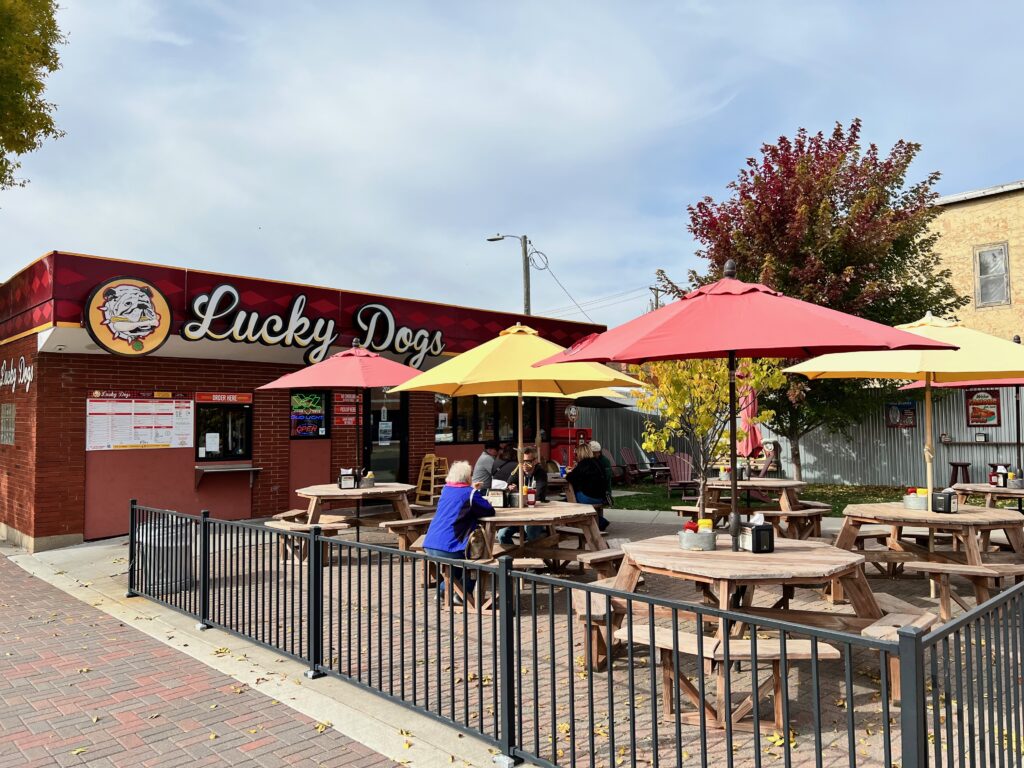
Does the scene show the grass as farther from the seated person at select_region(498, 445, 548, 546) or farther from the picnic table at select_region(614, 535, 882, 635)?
the picnic table at select_region(614, 535, 882, 635)

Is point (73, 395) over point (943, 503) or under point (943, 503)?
over

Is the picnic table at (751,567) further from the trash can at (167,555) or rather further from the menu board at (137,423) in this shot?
the menu board at (137,423)

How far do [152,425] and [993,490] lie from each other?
1194 centimetres

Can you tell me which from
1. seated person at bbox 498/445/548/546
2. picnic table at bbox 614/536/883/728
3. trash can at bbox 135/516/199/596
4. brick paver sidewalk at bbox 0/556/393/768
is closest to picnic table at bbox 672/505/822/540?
seated person at bbox 498/445/548/546

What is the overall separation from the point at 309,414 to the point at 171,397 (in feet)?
8.37

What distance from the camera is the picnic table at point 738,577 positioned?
4.07 m

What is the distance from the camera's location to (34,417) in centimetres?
1037

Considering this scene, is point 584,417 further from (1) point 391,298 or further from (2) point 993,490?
(2) point 993,490

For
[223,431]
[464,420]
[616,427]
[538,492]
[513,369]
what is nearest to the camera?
[513,369]

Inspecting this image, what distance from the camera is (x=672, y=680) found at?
4.38 metres

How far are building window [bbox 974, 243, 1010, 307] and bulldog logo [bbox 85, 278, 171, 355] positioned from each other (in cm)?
1945

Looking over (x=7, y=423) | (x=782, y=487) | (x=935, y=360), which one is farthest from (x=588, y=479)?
(x=7, y=423)

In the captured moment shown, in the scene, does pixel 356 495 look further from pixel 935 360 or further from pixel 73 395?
pixel 935 360

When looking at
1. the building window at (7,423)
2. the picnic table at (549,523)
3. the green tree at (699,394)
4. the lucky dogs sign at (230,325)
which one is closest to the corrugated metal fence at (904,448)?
Answer: the green tree at (699,394)
